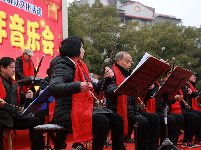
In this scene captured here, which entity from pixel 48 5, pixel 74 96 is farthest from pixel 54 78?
pixel 48 5

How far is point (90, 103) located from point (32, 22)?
5.85 metres

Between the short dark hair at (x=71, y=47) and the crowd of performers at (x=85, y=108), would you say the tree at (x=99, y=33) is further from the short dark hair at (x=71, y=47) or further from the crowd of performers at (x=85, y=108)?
the short dark hair at (x=71, y=47)

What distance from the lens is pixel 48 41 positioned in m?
8.49

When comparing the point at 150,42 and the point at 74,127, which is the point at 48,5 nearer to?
the point at 74,127

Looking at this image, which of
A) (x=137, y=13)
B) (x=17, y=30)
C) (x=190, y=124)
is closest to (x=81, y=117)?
(x=190, y=124)

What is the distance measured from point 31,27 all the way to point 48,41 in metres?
0.79

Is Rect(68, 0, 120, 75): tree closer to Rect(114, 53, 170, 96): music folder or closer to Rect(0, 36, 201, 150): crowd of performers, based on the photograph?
Rect(0, 36, 201, 150): crowd of performers

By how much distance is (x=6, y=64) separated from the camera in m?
3.87

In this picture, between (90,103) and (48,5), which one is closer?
(90,103)

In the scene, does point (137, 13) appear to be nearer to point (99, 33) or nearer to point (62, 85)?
point (99, 33)

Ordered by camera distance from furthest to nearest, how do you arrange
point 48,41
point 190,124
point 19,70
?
point 48,41 → point 19,70 → point 190,124

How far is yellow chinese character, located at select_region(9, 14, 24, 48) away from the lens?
730 cm

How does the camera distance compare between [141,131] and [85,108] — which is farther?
[141,131]

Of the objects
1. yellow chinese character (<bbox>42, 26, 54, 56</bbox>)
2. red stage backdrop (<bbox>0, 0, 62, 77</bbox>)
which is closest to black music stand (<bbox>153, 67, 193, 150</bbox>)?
red stage backdrop (<bbox>0, 0, 62, 77</bbox>)
